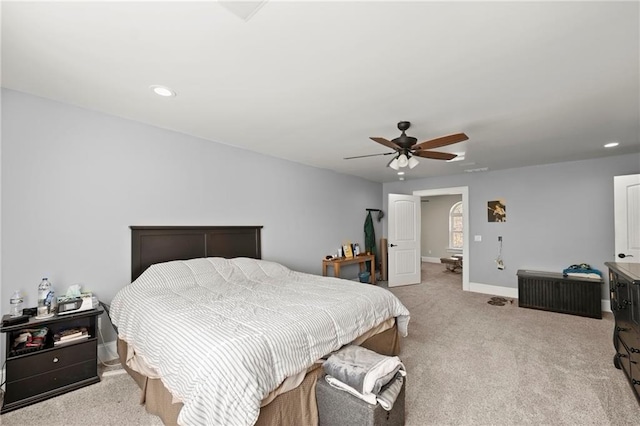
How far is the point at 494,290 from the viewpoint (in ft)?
17.7

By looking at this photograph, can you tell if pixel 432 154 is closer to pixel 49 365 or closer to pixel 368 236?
pixel 368 236

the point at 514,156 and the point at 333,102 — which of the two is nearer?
the point at 333,102

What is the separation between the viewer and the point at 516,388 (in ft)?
7.50

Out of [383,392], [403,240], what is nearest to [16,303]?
[383,392]

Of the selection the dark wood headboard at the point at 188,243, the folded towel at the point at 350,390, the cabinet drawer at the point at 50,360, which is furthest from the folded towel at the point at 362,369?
the dark wood headboard at the point at 188,243

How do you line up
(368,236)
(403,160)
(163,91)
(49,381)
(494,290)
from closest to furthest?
(49,381) → (163,91) → (403,160) → (494,290) → (368,236)

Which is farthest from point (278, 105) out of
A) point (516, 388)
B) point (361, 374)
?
point (516, 388)

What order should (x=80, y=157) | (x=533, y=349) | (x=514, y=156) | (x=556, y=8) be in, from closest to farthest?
1. (x=556, y=8)
2. (x=80, y=157)
3. (x=533, y=349)
4. (x=514, y=156)

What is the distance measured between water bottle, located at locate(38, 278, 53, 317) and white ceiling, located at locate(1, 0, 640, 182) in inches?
65.0

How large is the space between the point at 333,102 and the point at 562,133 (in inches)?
112

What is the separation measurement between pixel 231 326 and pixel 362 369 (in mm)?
850

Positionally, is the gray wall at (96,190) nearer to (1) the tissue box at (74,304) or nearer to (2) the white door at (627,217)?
(1) the tissue box at (74,304)

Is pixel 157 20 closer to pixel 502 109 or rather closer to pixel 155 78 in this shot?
pixel 155 78

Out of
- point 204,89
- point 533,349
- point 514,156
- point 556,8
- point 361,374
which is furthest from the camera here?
point 514,156
